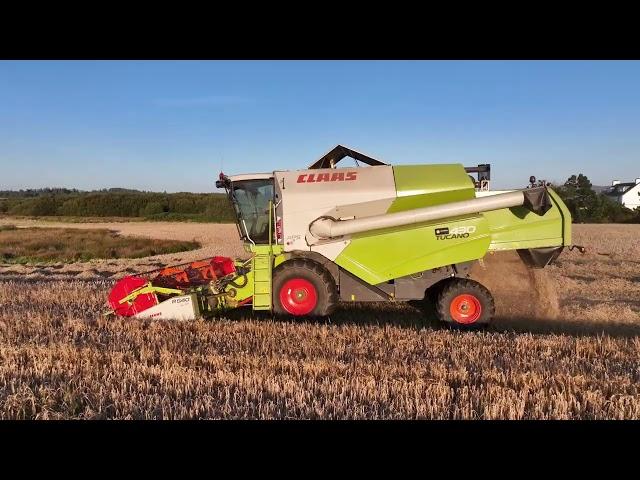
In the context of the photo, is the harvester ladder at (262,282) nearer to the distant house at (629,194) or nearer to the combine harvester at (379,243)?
the combine harvester at (379,243)

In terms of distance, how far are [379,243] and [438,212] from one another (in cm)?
81

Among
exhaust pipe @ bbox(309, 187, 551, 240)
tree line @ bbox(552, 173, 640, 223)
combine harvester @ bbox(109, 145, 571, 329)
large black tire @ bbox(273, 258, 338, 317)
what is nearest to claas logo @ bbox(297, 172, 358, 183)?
combine harvester @ bbox(109, 145, 571, 329)

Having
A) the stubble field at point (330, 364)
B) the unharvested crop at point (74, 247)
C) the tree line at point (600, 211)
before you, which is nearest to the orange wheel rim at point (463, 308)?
the stubble field at point (330, 364)

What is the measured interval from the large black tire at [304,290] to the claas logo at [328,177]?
104 centimetres

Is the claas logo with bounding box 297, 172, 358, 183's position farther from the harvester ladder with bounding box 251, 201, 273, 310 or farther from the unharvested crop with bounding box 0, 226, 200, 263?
the unharvested crop with bounding box 0, 226, 200, 263

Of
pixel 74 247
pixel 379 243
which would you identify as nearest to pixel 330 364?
pixel 379 243

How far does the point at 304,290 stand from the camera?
623 centimetres

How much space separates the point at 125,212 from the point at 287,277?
59237 millimetres

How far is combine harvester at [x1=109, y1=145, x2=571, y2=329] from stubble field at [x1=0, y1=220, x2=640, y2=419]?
0.39 m

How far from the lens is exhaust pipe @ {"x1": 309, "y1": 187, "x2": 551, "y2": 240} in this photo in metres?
5.90

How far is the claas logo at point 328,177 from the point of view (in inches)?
244

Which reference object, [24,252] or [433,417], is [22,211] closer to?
[24,252]

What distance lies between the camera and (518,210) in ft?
20.6

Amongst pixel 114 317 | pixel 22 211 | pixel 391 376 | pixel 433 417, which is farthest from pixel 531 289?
pixel 22 211
